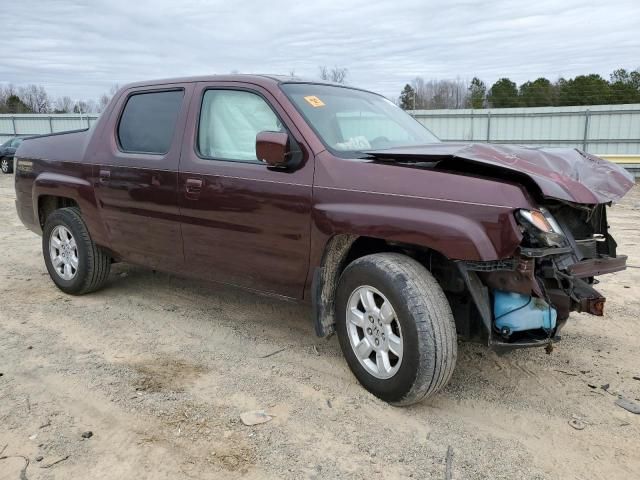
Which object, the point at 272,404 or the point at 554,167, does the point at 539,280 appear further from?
the point at 272,404

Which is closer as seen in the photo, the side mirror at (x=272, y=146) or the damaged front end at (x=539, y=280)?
the damaged front end at (x=539, y=280)

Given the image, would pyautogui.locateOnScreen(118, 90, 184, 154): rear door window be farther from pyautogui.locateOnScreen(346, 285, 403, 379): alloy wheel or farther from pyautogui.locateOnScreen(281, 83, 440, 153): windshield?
pyautogui.locateOnScreen(346, 285, 403, 379): alloy wheel

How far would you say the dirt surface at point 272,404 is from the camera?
263 centimetres

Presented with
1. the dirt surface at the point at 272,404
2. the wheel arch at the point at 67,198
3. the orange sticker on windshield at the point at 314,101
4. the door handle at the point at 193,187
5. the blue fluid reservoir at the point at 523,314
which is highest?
the orange sticker on windshield at the point at 314,101

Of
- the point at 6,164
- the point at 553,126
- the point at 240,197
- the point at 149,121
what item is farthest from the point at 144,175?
the point at 6,164

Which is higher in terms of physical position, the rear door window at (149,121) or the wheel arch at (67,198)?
the rear door window at (149,121)

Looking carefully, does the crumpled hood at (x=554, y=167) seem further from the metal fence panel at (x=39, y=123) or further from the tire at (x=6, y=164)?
the metal fence panel at (x=39, y=123)

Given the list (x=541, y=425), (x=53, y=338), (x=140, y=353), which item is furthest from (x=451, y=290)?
(x=53, y=338)

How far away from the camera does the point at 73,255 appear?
5.14 meters

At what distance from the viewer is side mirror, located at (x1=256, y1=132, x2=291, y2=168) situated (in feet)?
10.8

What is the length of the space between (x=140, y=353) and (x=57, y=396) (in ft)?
2.32

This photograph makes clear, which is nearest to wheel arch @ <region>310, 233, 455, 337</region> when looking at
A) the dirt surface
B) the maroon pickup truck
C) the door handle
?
the maroon pickup truck

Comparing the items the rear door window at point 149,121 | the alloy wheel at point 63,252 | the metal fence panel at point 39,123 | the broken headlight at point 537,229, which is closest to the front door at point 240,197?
the rear door window at point 149,121

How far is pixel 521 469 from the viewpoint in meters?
2.58
